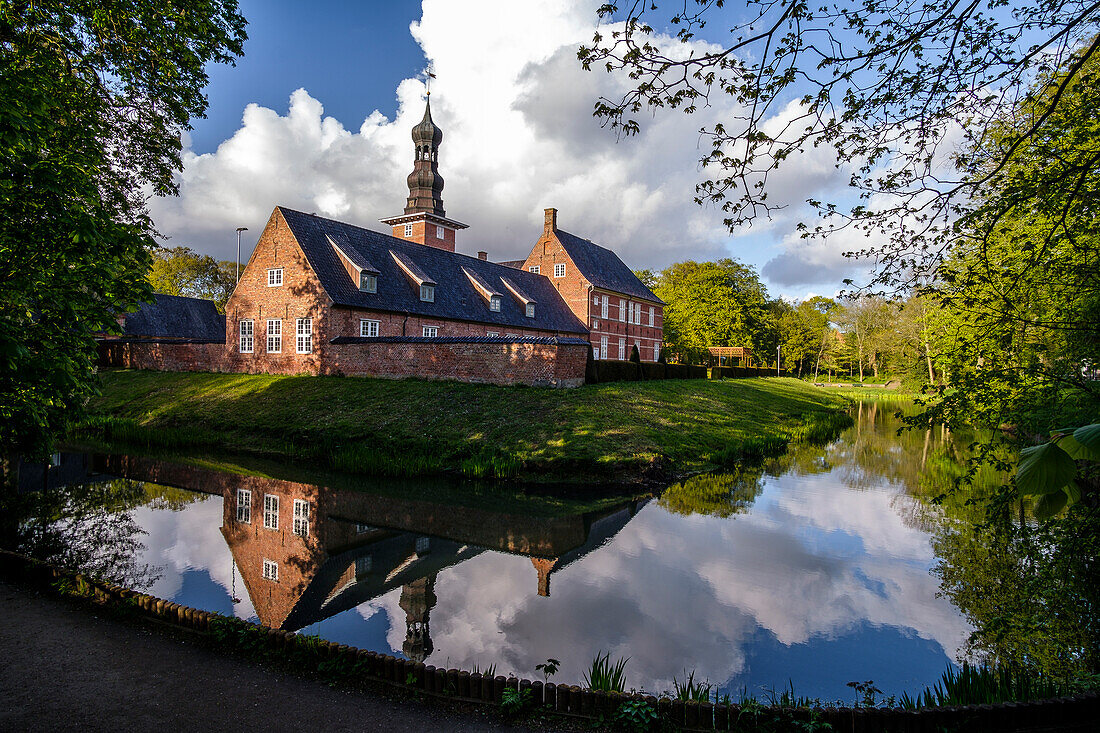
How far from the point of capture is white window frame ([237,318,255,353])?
2523 centimetres

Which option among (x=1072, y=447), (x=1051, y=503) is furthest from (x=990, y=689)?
(x=1072, y=447)

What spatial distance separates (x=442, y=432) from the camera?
612 inches

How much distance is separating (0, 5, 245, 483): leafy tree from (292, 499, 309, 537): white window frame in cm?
330

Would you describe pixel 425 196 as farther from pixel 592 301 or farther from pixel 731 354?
pixel 731 354

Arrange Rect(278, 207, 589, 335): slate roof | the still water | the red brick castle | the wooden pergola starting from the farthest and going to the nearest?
the wooden pergola, Rect(278, 207, 589, 335): slate roof, the red brick castle, the still water

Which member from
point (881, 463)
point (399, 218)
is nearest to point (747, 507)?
point (881, 463)

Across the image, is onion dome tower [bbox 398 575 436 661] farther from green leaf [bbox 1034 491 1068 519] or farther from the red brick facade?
the red brick facade

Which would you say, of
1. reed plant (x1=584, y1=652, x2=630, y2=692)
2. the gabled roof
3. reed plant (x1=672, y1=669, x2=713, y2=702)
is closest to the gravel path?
reed plant (x1=584, y1=652, x2=630, y2=692)

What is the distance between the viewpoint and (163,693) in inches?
158

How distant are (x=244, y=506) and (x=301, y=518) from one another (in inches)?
59.1

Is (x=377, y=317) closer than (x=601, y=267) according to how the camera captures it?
Yes

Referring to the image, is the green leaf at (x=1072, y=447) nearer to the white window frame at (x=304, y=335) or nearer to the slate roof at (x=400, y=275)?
the slate roof at (x=400, y=275)

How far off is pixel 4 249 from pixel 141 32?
560 cm

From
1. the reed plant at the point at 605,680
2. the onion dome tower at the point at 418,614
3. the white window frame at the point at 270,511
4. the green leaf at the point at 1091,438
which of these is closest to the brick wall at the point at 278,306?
the white window frame at the point at 270,511
